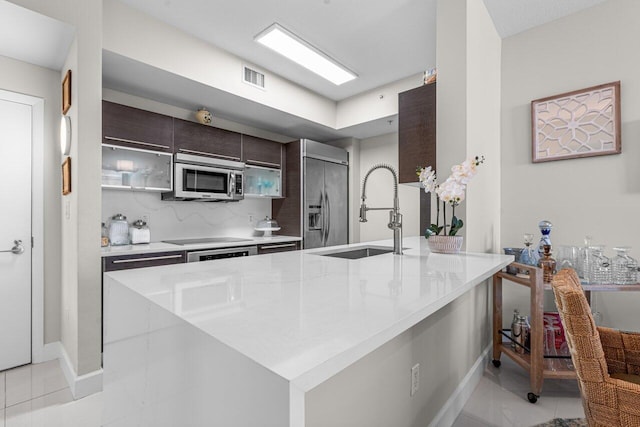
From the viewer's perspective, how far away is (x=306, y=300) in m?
0.87

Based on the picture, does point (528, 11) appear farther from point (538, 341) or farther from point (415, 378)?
point (415, 378)

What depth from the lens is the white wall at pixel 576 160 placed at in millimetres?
2240

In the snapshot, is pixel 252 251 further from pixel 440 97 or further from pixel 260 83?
pixel 440 97

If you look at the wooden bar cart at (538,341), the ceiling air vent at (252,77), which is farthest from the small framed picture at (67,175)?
the wooden bar cart at (538,341)

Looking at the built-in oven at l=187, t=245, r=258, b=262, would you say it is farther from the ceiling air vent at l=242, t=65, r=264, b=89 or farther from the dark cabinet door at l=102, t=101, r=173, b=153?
the ceiling air vent at l=242, t=65, r=264, b=89

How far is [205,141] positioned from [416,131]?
2.25 m

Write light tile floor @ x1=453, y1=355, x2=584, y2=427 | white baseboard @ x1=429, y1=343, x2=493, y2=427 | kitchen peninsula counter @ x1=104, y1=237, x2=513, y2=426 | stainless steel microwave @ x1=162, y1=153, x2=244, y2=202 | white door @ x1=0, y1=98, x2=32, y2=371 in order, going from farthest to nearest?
stainless steel microwave @ x1=162, y1=153, x2=244, y2=202
white door @ x1=0, y1=98, x2=32, y2=371
light tile floor @ x1=453, y1=355, x2=584, y2=427
white baseboard @ x1=429, y1=343, x2=493, y2=427
kitchen peninsula counter @ x1=104, y1=237, x2=513, y2=426

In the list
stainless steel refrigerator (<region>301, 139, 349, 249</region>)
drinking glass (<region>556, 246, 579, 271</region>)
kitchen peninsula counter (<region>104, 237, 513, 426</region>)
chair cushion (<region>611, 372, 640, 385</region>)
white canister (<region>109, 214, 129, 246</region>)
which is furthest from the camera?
stainless steel refrigerator (<region>301, 139, 349, 249</region>)

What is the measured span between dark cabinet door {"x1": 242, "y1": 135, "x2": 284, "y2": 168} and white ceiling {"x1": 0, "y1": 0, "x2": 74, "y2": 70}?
5.90 feet

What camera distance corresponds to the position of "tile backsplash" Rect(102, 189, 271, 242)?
3055mm

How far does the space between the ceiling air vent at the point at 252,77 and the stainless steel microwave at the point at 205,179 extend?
2.98 ft

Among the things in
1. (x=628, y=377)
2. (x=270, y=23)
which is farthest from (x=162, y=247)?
(x=628, y=377)

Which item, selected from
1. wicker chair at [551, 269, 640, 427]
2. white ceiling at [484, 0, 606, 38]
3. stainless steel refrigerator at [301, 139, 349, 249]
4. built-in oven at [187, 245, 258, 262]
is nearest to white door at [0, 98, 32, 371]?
built-in oven at [187, 245, 258, 262]

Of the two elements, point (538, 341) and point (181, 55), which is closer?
point (538, 341)
